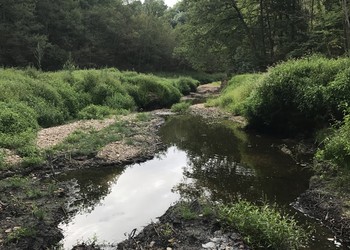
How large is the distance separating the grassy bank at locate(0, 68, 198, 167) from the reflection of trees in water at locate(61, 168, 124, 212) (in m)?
1.77

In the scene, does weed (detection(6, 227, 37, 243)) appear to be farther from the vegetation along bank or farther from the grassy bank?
the vegetation along bank

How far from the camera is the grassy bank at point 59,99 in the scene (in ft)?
48.0

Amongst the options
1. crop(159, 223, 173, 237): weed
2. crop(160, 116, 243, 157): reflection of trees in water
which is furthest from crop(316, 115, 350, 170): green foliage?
crop(160, 116, 243, 157): reflection of trees in water

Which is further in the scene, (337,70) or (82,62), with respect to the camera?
(82,62)

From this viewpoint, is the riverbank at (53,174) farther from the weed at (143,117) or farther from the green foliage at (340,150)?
the green foliage at (340,150)

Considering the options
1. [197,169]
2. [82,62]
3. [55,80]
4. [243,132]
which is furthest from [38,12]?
[197,169]

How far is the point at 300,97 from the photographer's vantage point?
15875mm

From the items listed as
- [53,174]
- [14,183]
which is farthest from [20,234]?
[53,174]

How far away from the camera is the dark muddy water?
8.58 metres

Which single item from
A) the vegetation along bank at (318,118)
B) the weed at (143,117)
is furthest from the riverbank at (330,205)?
the weed at (143,117)

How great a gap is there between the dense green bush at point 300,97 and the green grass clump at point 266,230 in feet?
26.7

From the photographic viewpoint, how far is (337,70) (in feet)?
50.5

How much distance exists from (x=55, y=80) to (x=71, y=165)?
1262 cm

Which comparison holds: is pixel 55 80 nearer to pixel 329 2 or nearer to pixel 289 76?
pixel 289 76
